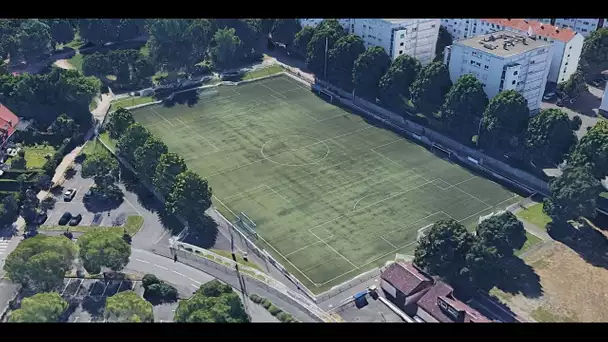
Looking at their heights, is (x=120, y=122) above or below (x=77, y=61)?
above

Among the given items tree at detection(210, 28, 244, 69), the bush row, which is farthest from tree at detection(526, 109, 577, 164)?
tree at detection(210, 28, 244, 69)

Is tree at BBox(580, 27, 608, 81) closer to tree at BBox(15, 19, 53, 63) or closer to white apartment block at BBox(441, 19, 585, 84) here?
white apartment block at BBox(441, 19, 585, 84)

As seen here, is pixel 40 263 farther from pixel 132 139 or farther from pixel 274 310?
pixel 132 139

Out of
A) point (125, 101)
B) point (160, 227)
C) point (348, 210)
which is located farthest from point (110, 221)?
point (125, 101)

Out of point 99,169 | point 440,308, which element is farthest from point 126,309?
point 440,308
